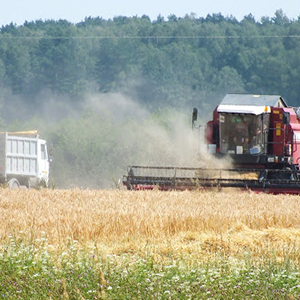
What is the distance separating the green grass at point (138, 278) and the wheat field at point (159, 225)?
1.97 feet

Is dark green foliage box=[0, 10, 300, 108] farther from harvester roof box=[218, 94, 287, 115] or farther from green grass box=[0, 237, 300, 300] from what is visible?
green grass box=[0, 237, 300, 300]

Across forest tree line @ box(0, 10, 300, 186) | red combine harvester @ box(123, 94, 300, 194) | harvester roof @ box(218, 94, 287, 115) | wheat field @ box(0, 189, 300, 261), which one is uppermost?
forest tree line @ box(0, 10, 300, 186)

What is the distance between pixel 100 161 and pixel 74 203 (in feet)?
130

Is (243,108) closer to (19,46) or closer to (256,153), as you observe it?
(256,153)

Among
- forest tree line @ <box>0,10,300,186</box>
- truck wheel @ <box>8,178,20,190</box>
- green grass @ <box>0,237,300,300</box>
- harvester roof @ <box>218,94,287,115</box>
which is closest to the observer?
green grass @ <box>0,237,300,300</box>

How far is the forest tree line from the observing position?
53969 mm

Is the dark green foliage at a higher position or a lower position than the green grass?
higher

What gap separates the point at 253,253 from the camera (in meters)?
8.12

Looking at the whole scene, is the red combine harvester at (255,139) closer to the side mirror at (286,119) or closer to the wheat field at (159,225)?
the side mirror at (286,119)

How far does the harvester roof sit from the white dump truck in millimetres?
5501

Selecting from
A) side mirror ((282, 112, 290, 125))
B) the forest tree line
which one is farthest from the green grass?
the forest tree line

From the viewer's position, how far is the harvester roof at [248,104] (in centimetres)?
1838

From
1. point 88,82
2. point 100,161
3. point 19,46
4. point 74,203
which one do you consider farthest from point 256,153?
point 19,46

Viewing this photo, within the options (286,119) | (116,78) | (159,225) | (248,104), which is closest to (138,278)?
(159,225)
